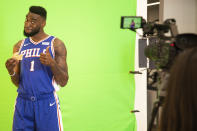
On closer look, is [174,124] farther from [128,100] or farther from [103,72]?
[128,100]

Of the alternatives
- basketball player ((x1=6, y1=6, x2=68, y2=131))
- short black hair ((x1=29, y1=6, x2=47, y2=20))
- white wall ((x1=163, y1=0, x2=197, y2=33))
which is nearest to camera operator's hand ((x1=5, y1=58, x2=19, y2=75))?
basketball player ((x1=6, y1=6, x2=68, y2=131))

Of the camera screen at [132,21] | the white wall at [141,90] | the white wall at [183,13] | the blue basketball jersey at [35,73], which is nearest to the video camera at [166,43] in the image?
the camera screen at [132,21]

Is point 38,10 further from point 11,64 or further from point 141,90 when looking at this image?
point 141,90

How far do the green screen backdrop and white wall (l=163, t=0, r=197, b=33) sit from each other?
0.94 meters

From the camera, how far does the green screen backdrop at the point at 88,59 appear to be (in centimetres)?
202

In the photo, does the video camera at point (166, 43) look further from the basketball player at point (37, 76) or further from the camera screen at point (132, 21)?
the basketball player at point (37, 76)

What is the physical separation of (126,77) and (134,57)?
252 millimetres

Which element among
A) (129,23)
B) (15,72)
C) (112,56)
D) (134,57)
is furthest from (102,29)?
(15,72)

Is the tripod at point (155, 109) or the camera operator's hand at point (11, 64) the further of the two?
the camera operator's hand at point (11, 64)

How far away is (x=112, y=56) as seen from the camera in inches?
97.7

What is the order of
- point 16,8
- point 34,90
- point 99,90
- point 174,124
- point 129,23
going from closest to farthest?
point 174,124, point 129,23, point 34,90, point 16,8, point 99,90

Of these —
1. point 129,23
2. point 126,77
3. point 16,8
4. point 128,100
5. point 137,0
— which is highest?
point 137,0

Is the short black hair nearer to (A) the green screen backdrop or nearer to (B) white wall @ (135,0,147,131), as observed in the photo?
(A) the green screen backdrop

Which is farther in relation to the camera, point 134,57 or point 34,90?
point 134,57
